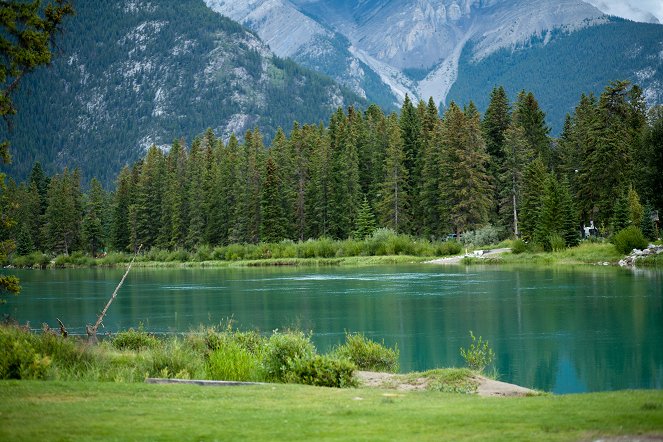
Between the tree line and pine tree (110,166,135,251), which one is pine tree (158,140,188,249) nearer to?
the tree line

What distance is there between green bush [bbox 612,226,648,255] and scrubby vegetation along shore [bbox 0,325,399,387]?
137 ft

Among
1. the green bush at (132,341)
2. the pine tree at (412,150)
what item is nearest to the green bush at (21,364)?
the green bush at (132,341)

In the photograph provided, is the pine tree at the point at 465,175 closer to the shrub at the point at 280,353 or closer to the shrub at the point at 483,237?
the shrub at the point at 483,237

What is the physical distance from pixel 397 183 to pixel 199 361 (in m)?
70.5

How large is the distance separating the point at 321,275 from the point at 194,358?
4455cm

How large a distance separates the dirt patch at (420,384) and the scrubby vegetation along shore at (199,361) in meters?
0.62

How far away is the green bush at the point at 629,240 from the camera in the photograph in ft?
182

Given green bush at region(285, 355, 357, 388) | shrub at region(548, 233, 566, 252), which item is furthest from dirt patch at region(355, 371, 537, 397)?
shrub at region(548, 233, 566, 252)

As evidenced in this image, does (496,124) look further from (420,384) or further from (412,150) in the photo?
(420,384)

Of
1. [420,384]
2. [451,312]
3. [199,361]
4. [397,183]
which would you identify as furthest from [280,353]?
[397,183]

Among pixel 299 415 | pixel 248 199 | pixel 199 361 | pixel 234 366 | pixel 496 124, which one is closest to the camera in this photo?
pixel 299 415

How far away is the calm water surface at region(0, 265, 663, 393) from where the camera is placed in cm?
2183

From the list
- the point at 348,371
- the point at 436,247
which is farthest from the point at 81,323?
the point at 436,247

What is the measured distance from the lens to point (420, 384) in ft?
51.2
